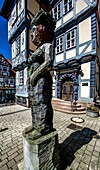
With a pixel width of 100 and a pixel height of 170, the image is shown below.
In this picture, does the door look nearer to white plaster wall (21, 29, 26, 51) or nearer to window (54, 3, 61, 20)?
white plaster wall (21, 29, 26, 51)

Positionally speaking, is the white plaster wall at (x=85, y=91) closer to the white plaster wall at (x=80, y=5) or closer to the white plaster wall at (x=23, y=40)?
the white plaster wall at (x=80, y=5)

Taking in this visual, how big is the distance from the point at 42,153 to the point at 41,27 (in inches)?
96.7

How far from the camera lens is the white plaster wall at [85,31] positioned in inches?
279

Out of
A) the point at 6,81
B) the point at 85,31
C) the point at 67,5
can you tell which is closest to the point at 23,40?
the point at 67,5

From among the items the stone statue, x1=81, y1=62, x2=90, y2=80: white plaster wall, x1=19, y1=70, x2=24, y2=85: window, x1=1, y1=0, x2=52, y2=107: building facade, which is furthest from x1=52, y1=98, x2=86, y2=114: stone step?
the stone statue

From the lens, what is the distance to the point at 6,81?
18016 millimetres

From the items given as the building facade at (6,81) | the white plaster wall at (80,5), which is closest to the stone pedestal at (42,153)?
the white plaster wall at (80,5)

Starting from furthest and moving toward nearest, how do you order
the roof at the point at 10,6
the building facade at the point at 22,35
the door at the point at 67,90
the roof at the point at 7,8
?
the roof at the point at 7,8, the roof at the point at 10,6, the door at the point at 67,90, the building facade at the point at 22,35

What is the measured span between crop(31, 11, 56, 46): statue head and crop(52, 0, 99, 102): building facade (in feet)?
19.0

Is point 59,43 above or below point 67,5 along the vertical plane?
below

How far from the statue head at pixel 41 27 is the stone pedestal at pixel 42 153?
1966mm

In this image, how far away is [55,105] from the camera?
27.1ft

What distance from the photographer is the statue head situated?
1866 mm

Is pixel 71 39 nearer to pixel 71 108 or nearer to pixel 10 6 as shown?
pixel 71 108
